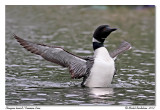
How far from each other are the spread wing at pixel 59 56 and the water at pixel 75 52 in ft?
1.49

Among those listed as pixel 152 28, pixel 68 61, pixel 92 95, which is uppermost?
pixel 152 28

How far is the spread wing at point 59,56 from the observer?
10.4 metres

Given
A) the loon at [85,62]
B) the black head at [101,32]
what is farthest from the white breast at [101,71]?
the black head at [101,32]

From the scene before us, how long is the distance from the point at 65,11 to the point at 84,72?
1726 centimetres

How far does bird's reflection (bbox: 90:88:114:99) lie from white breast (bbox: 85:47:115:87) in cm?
22

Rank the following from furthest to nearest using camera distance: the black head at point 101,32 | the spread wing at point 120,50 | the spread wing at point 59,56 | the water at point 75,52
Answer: the spread wing at point 120,50 → the black head at point 101,32 → the spread wing at point 59,56 → the water at point 75,52

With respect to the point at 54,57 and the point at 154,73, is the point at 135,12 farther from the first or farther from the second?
the point at 54,57

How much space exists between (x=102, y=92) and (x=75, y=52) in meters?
5.22

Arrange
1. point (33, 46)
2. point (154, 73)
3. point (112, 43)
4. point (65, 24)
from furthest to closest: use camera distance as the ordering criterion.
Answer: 1. point (65, 24)
2. point (112, 43)
3. point (154, 73)
4. point (33, 46)

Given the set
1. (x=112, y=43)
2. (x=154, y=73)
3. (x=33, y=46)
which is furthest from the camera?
(x=112, y=43)

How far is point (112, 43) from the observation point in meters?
17.7

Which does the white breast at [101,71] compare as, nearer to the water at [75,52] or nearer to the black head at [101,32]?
the water at [75,52]

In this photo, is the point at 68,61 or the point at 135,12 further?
the point at 135,12

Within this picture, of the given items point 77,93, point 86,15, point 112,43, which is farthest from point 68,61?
point 86,15
